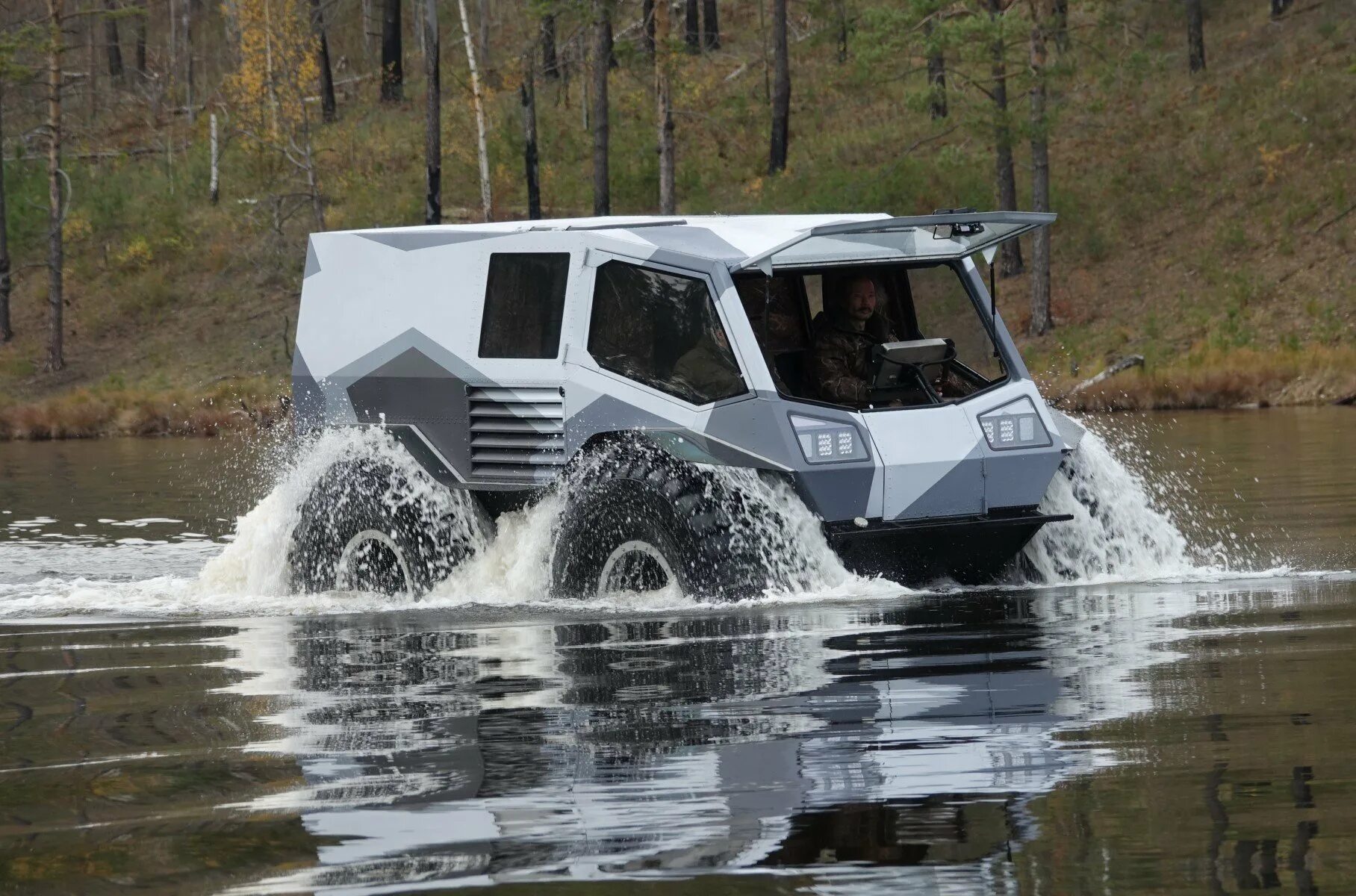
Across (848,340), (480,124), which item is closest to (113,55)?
(480,124)

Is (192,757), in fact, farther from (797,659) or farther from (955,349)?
(955,349)

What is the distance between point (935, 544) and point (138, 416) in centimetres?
2910

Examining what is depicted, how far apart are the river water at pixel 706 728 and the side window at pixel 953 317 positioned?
92cm

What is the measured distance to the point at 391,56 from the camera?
56.8 m

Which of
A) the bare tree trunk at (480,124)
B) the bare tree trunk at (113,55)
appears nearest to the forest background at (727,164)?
the bare tree trunk at (480,124)

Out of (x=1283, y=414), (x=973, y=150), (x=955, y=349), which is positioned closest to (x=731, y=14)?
(x=973, y=150)

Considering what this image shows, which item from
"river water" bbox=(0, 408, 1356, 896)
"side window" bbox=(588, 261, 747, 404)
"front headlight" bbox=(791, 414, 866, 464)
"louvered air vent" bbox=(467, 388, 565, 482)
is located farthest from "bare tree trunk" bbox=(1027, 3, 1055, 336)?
"front headlight" bbox=(791, 414, 866, 464)

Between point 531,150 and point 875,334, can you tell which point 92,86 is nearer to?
point 531,150

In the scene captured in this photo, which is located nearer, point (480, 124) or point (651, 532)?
point (651, 532)

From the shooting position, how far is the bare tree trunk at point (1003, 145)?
36656 mm

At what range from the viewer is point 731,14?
6212 cm

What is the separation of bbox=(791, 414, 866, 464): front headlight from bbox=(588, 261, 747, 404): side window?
435 mm

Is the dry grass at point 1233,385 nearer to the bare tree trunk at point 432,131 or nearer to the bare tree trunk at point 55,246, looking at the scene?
the bare tree trunk at point 432,131

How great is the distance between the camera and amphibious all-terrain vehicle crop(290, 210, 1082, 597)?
33.3ft
